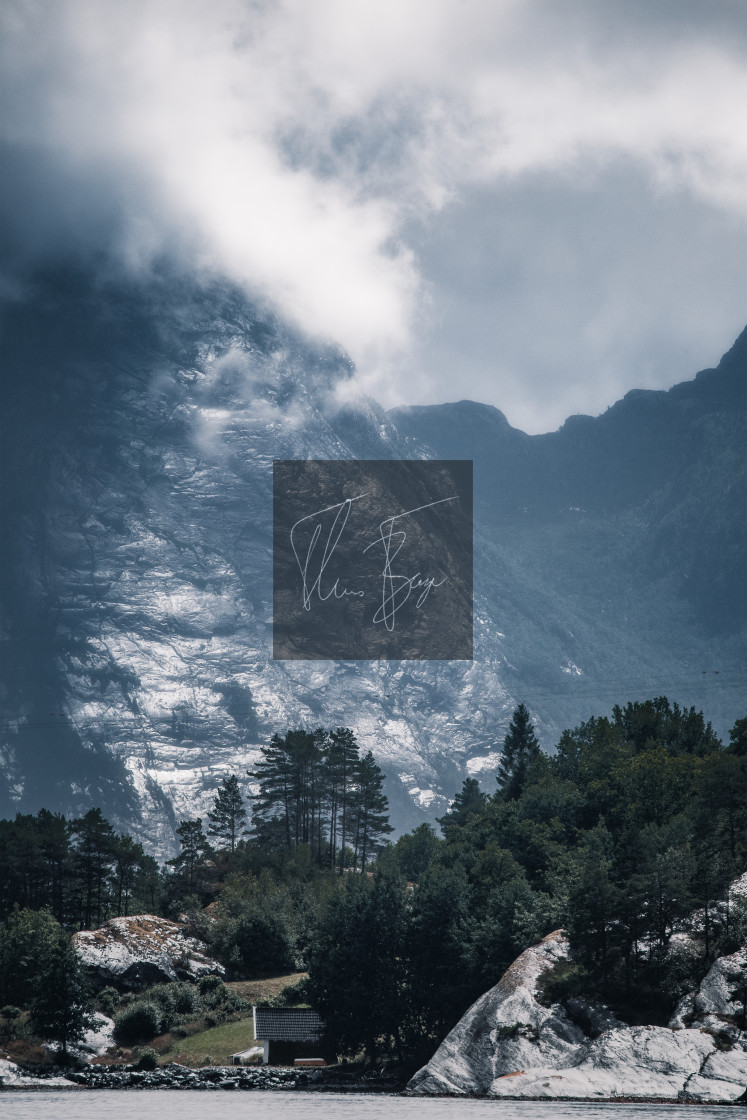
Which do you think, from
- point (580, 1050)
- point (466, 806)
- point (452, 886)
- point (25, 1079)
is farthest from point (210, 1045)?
point (466, 806)

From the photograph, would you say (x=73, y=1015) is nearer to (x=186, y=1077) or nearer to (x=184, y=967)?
(x=186, y=1077)

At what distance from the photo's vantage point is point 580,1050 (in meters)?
58.9

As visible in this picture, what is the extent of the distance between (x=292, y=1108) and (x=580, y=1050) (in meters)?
15.8

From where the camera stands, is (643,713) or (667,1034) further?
(643,713)

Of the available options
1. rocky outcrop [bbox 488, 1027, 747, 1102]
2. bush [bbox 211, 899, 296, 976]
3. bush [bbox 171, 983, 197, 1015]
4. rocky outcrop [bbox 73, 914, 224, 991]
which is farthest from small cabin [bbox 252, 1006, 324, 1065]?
rocky outcrop [bbox 488, 1027, 747, 1102]

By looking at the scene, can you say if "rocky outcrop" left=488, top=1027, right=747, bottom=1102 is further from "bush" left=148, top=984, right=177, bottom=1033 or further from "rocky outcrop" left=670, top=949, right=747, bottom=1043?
"bush" left=148, top=984, right=177, bottom=1033

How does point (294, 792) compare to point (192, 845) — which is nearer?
point (192, 845)

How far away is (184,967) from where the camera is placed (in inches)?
4279

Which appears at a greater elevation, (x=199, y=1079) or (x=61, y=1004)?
(x=61, y=1004)

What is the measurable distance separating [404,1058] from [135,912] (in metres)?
58.8

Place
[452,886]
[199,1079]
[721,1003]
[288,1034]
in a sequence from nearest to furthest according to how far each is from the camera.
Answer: [721,1003] < [199,1079] < [288,1034] < [452,886]

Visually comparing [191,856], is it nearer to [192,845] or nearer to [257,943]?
[192,845]

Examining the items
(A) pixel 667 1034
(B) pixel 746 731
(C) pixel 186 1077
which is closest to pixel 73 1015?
(C) pixel 186 1077

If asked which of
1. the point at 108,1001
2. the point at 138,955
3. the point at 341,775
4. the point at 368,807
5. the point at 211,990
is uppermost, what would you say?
the point at 341,775
